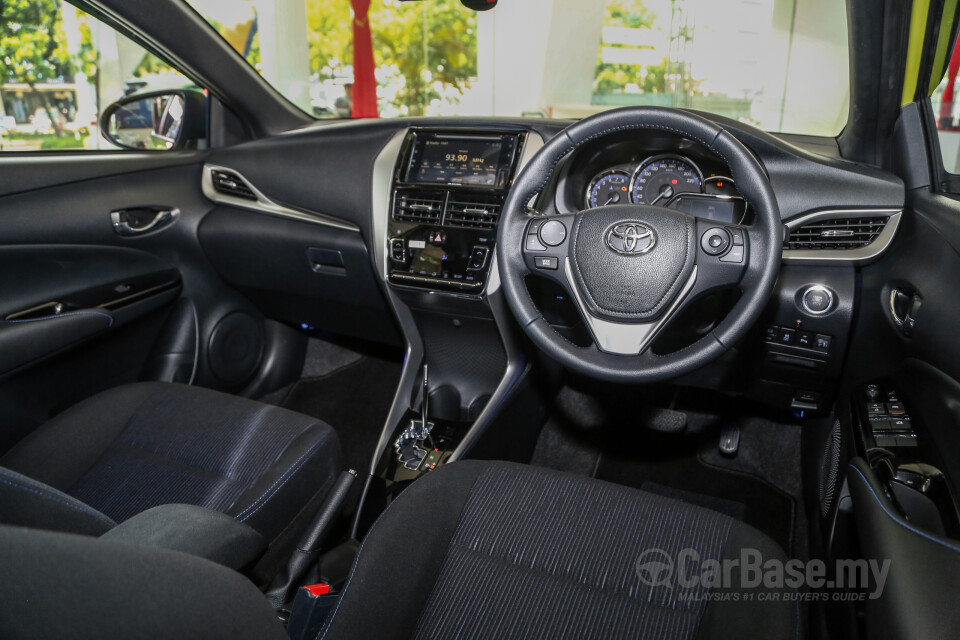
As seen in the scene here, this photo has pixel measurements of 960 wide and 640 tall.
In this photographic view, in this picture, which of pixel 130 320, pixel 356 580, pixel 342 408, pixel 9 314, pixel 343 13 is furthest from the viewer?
pixel 343 13

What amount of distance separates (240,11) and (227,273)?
243 cm

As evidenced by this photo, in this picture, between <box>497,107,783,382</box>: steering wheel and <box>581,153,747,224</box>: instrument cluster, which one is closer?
<box>497,107,783,382</box>: steering wheel

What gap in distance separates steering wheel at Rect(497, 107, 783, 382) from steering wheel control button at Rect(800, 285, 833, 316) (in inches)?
21.7

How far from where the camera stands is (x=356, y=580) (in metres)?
1.00

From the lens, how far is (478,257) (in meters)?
1.84

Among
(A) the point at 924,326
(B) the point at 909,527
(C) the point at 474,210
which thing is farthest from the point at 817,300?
(C) the point at 474,210

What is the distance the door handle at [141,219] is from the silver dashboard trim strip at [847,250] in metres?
1.90

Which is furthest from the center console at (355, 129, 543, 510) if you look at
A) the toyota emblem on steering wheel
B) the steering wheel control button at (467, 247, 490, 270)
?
the toyota emblem on steering wheel

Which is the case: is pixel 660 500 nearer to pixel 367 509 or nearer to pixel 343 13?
pixel 367 509

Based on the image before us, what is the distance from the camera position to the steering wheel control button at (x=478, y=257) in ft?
5.99

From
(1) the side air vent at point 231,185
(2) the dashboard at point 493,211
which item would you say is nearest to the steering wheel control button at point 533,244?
(2) the dashboard at point 493,211

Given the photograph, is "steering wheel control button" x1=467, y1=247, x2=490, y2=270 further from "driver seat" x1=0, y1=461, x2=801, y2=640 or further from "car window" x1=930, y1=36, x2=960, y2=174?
"car window" x1=930, y1=36, x2=960, y2=174

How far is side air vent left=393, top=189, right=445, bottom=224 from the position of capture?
1.88 metres

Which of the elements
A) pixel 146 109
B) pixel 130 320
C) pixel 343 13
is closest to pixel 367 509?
pixel 130 320
